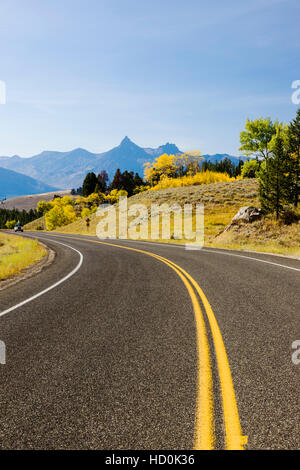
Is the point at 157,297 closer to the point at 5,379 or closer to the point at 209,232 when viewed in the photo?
the point at 5,379

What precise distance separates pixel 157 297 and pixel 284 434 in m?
4.75

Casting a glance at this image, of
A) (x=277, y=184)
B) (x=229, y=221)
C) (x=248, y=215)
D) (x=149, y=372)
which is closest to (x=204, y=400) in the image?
(x=149, y=372)

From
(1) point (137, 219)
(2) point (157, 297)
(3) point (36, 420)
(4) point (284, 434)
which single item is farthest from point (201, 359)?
(1) point (137, 219)
